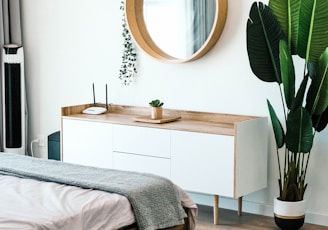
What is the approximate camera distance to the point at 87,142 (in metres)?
4.74

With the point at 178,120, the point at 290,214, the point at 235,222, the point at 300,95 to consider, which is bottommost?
the point at 235,222

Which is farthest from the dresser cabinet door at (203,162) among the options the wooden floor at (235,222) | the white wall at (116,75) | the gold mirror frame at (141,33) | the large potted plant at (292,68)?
the gold mirror frame at (141,33)

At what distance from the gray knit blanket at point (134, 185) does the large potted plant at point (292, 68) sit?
3.47 feet

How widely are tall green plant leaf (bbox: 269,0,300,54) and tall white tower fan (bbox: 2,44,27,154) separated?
8.16 feet

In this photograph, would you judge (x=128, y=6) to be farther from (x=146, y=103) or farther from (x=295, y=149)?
(x=295, y=149)

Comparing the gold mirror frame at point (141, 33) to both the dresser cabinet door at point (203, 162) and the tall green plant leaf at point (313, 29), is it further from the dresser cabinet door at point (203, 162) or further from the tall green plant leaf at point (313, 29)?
the tall green plant leaf at point (313, 29)

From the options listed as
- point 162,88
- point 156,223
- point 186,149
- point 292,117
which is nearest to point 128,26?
point 162,88

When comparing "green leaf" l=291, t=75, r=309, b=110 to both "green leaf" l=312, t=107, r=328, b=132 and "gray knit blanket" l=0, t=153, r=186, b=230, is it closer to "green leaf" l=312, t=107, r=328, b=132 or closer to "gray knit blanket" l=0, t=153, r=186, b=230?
"green leaf" l=312, t=107, r=328, b=132

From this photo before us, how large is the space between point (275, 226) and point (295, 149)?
2.09 feet

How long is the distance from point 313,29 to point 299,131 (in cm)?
63

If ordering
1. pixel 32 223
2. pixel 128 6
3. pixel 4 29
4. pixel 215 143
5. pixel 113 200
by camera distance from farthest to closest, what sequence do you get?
pixel 4 29
pixel 128 6
pixel 215 143
pixel 113 200
pixel 32 223

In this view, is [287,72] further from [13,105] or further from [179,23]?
[13,105]

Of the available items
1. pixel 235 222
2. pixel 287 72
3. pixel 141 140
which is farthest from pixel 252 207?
pixel 287 72

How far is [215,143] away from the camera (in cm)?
414
